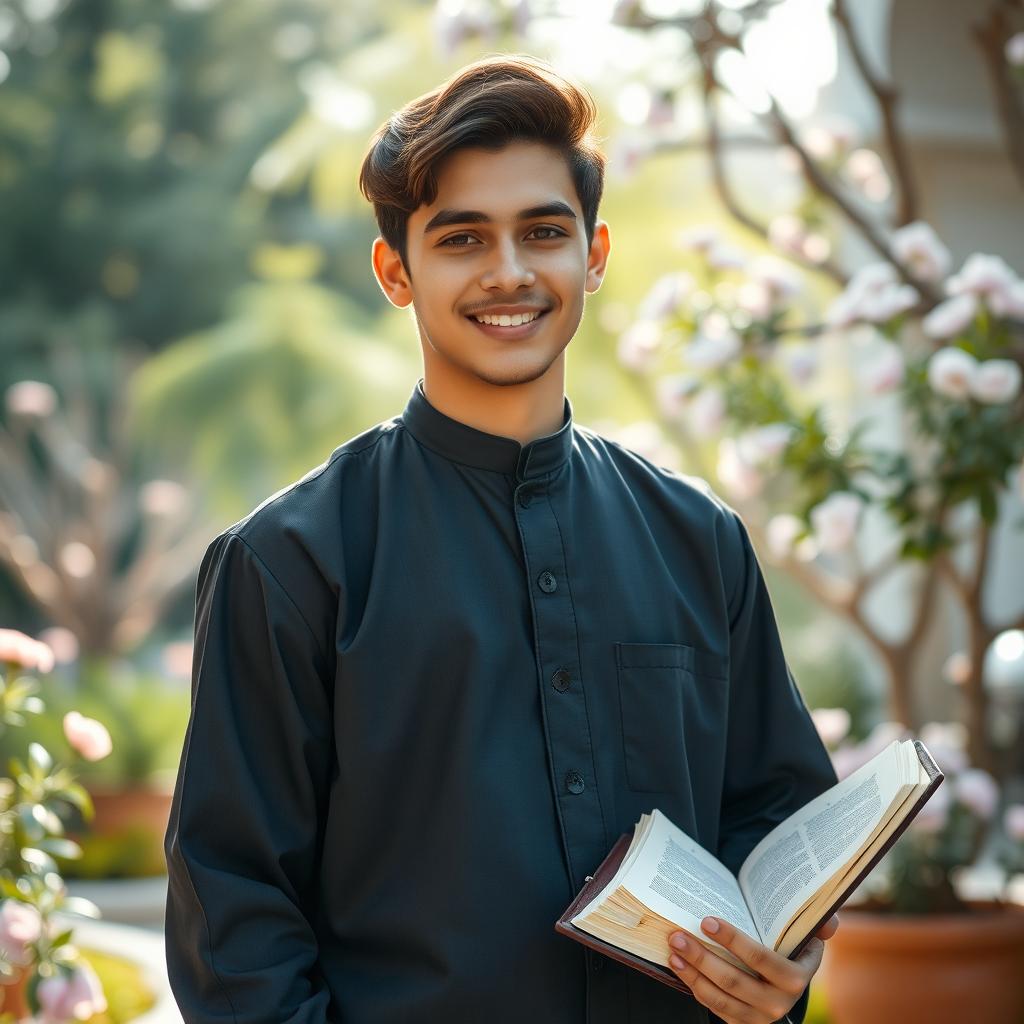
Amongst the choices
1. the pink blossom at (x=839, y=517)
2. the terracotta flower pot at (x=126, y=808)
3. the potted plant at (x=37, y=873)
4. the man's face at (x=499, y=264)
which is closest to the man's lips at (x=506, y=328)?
the man's face at (x=499, y=264)

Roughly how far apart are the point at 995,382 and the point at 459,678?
2.20 meters

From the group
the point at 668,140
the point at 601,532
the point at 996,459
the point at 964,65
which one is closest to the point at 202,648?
the point at 601,532

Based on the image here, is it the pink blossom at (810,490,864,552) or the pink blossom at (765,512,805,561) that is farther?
the pink blossom at (765,512,805,561)

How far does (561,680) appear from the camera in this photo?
166cm

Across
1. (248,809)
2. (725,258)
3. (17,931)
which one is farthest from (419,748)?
(725,258)

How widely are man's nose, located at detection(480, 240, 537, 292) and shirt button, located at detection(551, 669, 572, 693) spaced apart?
45 centimetres

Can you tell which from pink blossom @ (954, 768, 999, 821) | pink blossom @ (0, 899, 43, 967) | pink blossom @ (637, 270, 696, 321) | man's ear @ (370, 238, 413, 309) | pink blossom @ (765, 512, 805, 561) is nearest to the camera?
man's ear @ (370, 238, 413, 309)

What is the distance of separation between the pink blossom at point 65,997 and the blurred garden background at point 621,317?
67.9 inches

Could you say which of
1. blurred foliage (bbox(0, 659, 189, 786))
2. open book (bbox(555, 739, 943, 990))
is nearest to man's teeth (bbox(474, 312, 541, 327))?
open book (bbox(555, 739, 943, 990))

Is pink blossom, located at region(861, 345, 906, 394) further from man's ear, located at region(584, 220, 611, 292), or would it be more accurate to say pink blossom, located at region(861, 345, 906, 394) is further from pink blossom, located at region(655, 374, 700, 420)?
man's ear, located at region(584, 220, 611, 292)

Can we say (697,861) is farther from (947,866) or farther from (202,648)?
(947,866)

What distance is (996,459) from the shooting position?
11.4ft

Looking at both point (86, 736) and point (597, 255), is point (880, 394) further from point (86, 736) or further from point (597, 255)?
point (86, 736)

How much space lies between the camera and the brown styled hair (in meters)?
1.70
